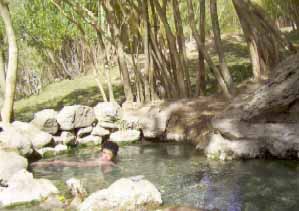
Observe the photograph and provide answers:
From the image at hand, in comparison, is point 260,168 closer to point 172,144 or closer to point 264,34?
point 172,144

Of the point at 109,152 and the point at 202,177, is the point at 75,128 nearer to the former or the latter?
the point at 109,152

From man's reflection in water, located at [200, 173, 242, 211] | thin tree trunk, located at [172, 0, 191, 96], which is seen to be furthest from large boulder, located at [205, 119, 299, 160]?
thin tree trunk, located at [172, 0, 191, 96]

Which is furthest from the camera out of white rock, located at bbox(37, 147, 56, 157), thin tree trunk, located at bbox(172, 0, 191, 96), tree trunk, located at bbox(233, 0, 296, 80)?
thin tree trunk, located at bbox(172, 0, 191, 96)

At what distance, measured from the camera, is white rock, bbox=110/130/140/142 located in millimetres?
12711

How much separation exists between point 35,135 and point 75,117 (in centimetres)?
125

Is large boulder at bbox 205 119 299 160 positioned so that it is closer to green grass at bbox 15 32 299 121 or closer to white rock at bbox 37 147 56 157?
white rock at bbox 37 147 56 157

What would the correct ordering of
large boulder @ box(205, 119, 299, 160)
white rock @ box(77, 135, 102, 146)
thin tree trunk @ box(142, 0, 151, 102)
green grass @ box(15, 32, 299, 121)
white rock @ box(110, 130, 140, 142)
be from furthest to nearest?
1. green grass @ box(15, 32, 299, 121)
2. thin tree trunk @ box(142, 0, 151, 102)
3. white rock @ box(77, 135, 102, 146)
4. white rock @ box(110, 130, 140, 142)
5. large boulder @ box(205, 119, 299, 160)

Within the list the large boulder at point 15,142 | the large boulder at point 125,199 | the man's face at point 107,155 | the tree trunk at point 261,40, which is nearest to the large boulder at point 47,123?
the large boulder at point 15,142

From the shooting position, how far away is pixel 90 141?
12898 millimetres

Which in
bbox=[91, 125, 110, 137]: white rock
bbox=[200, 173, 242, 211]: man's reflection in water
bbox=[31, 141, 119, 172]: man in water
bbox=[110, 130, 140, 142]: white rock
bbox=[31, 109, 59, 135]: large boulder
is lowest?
bbox=[200, 173, 242, 211]: man's reflection in water

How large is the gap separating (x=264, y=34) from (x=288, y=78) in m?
3.09

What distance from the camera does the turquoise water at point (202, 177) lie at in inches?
287

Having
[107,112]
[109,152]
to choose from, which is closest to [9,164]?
[109,152]

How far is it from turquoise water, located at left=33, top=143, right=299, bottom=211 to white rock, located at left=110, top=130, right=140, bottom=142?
112 cm
